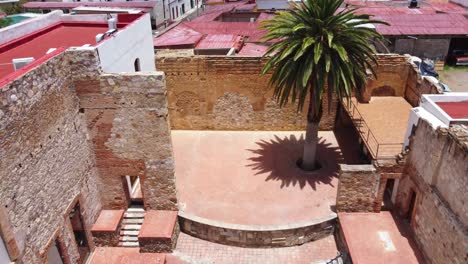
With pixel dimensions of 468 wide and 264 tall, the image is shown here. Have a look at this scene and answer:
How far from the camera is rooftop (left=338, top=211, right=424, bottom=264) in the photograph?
12.7 meters

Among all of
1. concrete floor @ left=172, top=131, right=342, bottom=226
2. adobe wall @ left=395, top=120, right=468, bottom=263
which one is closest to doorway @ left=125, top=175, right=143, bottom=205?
concrete floor @ left=172, top=131, right=342, bottom=226

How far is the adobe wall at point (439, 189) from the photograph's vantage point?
1055 cm

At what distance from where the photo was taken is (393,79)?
64.3 feet

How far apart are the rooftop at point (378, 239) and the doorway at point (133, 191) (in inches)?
317

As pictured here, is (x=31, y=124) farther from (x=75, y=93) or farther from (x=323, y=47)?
(x=323, y=47)

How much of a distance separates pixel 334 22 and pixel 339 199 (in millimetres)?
6679

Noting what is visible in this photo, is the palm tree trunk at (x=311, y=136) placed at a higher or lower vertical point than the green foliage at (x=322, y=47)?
lower

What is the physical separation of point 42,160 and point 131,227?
4964 mm

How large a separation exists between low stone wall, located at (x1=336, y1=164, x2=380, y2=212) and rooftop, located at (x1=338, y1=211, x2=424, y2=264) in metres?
0.33

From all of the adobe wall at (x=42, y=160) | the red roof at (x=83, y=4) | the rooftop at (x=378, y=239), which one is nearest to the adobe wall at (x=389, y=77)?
the rooftop at (x=378, y=239)

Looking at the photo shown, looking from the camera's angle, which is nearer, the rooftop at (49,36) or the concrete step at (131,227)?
the rooftop at (49,36)

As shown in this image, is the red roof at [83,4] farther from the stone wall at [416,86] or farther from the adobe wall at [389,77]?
the stone wall at [416,86]

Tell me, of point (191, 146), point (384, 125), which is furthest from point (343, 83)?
point (191, 146)

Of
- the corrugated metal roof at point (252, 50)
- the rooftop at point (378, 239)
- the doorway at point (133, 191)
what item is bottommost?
the rooftop at point (378, 239)
